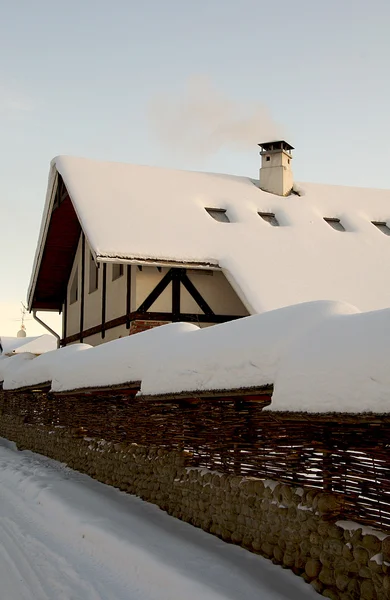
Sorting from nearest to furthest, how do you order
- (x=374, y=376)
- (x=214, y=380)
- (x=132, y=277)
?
(x=374, y=376)
(x=214, y=380)
(x=132, y=277)

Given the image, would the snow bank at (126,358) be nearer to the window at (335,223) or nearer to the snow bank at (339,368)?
the snow bank at (339,368)

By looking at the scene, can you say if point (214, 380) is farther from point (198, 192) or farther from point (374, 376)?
point (198, 192)

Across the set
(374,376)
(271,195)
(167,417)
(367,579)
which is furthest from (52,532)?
(271,195)

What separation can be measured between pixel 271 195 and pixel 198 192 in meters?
2.17

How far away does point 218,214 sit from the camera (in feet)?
52.4

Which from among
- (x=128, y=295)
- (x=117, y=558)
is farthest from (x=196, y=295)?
(x=117, y=558)

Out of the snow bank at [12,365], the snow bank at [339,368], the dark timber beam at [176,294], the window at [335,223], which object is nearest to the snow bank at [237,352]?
the snow bank at [339,368]

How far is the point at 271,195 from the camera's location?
690 inches

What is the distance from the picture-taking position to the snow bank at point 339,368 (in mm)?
3582

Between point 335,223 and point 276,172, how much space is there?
225cm

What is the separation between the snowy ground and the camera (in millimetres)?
4582

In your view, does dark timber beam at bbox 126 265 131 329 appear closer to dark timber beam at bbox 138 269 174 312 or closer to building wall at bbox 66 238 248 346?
building wall at bbox 66 238 248 346

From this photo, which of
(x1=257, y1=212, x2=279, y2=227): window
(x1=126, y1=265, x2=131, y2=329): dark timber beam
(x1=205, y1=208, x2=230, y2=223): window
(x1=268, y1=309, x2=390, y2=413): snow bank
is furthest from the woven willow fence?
(x1=257, y1=212, x2=279, y2=227): window

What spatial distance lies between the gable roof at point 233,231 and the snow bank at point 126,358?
405 centimetres
